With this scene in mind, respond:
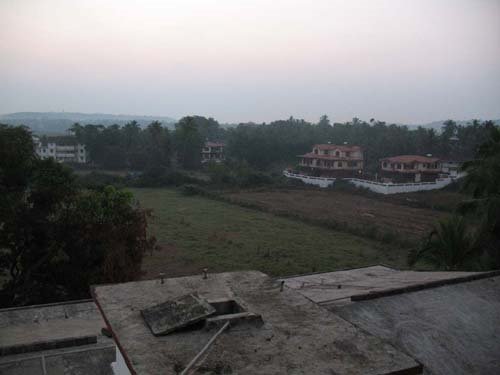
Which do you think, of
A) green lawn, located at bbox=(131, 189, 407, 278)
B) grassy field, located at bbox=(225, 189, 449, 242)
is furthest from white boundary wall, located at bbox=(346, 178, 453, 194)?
green lawn, located at bbox=(131, 189, 407, 278)

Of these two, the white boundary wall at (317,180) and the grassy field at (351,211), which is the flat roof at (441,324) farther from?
the white boundary wall at (317,180)

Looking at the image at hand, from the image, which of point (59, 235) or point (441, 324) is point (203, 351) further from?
point (59, 235)

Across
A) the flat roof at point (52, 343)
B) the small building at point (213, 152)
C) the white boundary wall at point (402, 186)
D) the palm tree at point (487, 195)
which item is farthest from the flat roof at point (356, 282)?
the small building at point (213, 152)

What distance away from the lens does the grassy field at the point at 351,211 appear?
23.3 meters

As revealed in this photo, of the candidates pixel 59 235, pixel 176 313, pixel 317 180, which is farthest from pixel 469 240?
pixel 317 180

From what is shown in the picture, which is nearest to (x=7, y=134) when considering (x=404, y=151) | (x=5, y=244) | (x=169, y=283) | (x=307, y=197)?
(x=5, y=244)

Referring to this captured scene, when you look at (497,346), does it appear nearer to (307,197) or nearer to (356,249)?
(356,249)

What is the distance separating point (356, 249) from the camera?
63.3ft

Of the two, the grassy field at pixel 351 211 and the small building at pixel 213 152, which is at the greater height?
the small building at pixel 213 152

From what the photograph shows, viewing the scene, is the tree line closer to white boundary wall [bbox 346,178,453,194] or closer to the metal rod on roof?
white boundary wall [bbox 346,178,453,194]

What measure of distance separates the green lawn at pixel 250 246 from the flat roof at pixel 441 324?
8855mm

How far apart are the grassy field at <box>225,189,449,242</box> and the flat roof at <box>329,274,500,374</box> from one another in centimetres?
1413

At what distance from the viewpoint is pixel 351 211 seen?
28.8 m

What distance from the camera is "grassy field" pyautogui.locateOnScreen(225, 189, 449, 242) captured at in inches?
917
